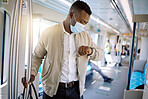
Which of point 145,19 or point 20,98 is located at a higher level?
point 145,19

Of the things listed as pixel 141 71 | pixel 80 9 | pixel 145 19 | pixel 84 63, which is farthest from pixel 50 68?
pixel 141 71

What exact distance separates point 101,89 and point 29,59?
453 cm

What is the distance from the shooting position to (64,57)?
4.82 feet

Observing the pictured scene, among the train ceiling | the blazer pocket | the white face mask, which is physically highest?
the train ceiling

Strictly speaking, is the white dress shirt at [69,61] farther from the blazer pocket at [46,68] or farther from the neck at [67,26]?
the blazer pocket at [46,68]

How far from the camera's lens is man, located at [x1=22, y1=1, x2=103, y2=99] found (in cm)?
144

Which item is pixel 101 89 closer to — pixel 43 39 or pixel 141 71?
pixel 141 71

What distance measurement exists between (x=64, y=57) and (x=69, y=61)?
7 centimetres

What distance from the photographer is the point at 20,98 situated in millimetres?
905

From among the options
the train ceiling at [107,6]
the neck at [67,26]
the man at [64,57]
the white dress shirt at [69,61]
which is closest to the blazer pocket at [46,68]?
the man at [64,57]

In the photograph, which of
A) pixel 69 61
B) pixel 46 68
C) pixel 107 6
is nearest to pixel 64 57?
pixel 69 61

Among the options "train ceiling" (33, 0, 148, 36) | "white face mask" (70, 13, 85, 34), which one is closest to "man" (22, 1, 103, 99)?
"white face mask" (70, 13, 85, 34)

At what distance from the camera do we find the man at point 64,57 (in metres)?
1.44

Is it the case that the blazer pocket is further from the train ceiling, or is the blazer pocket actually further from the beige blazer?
the train ceiling
